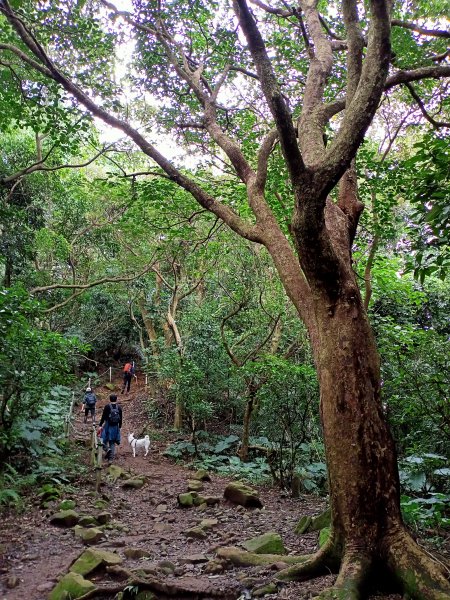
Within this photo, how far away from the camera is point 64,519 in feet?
22.1

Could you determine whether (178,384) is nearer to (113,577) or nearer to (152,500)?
(152,500)

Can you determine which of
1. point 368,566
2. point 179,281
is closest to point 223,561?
point 368,566

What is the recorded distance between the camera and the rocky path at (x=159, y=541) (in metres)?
4.21

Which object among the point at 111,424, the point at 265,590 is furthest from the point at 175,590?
the point at 111,424

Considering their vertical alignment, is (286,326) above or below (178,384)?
above

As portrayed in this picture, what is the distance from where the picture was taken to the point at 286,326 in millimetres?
13180

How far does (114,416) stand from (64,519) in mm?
4153

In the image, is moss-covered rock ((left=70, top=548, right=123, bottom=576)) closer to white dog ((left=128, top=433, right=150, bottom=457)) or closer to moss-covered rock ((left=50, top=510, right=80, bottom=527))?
moss-covered rock ((left=50, top=510, right=80, bottom=527))

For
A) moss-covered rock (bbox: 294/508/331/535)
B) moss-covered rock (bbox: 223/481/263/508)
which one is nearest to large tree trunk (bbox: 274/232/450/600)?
moss-covered rock (bbox: 294/508/331/535)

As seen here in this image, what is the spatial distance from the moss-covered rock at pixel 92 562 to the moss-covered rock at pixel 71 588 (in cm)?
27

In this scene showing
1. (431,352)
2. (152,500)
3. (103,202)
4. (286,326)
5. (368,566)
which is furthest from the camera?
(103,202)

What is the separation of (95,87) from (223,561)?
25.0 ft

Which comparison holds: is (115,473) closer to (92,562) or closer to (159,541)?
(159,541)

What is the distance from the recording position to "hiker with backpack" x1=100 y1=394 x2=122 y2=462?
1084 centimetres
